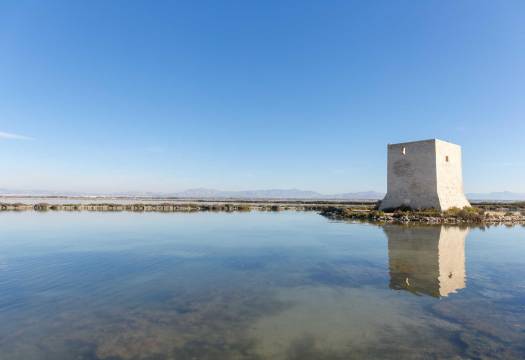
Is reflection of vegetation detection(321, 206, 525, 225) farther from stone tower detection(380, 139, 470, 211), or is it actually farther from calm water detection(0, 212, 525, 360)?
calm water detection(0, 212, 525, 360)

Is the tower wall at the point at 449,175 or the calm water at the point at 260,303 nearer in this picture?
the calm water at the point at 260,303

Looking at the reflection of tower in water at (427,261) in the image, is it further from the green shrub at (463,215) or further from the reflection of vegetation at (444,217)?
the green shrub at (463,215)

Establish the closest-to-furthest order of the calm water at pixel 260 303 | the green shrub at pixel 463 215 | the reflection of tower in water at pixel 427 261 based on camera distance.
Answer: the calm water at pixel 260 303 → the reflection of tower in water at pixel 427 261 → the green shrub at pixel 463 215

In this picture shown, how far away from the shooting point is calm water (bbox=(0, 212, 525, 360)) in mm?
4895

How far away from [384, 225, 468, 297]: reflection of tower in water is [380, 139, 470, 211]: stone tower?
7710 mm

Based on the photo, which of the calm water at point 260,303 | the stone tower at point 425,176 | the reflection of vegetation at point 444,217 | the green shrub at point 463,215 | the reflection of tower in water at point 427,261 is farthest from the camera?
the stone tower at point 425,176

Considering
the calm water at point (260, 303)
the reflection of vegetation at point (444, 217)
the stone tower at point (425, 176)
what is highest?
the stone tower at point (425, 176)

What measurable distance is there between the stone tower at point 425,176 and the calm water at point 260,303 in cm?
1231

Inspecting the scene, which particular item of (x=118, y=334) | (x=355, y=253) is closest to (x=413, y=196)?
(x=355, y=253)

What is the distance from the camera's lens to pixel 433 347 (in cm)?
492

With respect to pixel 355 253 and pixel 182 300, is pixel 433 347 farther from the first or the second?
pixel 355 253

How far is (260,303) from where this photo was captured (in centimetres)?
683

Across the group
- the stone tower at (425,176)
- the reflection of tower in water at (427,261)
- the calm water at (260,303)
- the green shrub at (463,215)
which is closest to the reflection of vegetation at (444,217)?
the green shrub at (463,215)

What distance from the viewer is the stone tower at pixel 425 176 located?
2498 centimetres
